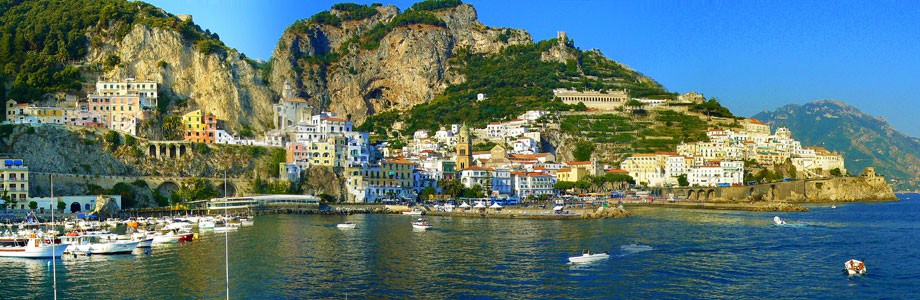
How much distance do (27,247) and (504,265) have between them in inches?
908

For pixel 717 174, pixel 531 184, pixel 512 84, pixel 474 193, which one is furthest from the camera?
pixel 512 84

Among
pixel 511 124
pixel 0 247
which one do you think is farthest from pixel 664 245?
pixel 511 124

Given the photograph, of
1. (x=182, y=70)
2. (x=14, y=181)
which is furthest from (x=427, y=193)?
(x=14, y=181)

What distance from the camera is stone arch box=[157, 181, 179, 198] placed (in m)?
75.9

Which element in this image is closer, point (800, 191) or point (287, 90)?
point (800, 191)

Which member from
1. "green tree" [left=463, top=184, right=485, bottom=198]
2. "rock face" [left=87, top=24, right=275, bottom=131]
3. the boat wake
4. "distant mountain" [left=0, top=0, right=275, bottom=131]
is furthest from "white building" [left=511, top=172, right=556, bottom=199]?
the boat wake

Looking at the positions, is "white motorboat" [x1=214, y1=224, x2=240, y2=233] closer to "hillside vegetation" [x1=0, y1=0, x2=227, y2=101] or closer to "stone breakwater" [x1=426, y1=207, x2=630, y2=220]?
"stone breakwater" [x1=426, y1=207, x2=630, y2=220]

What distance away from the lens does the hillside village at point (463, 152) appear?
275ft

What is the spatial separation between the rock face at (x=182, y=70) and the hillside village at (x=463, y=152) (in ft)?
9.33

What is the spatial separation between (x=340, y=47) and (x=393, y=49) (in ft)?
35.6

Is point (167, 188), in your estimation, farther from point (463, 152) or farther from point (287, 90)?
point (287, 90)

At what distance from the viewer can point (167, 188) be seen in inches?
3022

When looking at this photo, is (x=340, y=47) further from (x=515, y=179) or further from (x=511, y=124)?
(x=515, y=179)

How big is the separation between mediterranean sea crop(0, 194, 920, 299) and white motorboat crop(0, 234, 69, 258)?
0.61 metres
